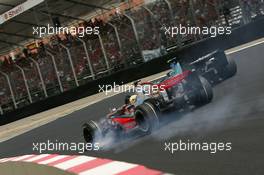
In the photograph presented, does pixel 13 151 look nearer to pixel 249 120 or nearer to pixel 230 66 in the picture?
pixel 230 66

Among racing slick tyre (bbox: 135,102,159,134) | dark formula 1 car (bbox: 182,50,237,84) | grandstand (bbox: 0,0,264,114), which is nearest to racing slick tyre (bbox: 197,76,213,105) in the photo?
racing slick tyre (bbox: 135,102,159,134)

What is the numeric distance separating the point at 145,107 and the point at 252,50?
585cm

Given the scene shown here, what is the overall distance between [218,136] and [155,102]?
1775 millimetres

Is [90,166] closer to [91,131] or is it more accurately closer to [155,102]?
[155,102]

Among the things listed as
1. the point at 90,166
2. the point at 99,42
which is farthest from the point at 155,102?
the point at 99,42

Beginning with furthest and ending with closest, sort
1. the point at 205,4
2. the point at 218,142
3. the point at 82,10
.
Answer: the point at 82,10, the point at 205,4, the point at 218,142

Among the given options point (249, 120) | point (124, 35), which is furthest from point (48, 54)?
point (249, 120)

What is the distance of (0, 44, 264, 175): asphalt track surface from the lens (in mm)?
4777

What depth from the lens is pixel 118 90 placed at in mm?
15594

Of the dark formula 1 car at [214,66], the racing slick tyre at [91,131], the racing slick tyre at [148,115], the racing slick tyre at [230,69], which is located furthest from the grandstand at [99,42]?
the racing slick tyre at [148,115]

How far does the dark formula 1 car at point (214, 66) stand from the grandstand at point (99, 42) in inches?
218

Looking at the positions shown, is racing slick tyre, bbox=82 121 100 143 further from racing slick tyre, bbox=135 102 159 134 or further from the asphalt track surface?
racing slick tyre, bbox=135 102 159 134

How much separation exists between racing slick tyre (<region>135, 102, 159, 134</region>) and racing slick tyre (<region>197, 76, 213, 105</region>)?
74 centimetres

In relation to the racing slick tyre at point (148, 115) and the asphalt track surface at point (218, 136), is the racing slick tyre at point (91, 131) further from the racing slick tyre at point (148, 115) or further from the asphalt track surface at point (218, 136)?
the racing slick tyre at point (148, 115)
